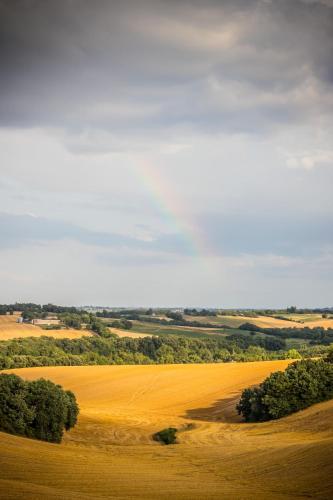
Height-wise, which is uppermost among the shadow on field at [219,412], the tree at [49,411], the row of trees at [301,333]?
the row of trees at [301,333]

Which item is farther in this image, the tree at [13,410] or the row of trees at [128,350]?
the row of trees at [128,350]

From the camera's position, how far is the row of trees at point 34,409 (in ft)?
125

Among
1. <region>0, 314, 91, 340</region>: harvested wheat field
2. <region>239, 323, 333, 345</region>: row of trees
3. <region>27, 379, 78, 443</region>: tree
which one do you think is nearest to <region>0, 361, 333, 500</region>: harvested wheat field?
<region>27, 379, 78, 443</region>: tree

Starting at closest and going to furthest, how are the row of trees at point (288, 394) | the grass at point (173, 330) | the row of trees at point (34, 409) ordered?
the row of trees at point (34, 409) → the row of trees at point (288, 394) → the grass at point (173, 330)

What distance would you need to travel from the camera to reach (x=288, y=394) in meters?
51.2

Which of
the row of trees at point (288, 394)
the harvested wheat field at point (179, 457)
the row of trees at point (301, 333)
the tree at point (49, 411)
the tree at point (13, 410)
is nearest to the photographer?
the harvested wheat field at point (179, 457)

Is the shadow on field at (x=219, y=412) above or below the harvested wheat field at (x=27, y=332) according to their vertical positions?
below

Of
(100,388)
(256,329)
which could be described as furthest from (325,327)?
(100,388)

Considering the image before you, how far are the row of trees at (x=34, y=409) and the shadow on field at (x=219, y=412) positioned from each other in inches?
693

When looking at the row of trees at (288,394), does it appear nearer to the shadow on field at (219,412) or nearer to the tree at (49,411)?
the shadow on field at (219,412)

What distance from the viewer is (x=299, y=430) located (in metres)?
42.3

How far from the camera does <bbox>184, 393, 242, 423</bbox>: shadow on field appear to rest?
56009 mm

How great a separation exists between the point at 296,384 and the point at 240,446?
17.6m

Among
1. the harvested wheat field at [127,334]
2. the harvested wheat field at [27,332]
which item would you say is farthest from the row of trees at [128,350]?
the harvested wheat field at [27,332]
